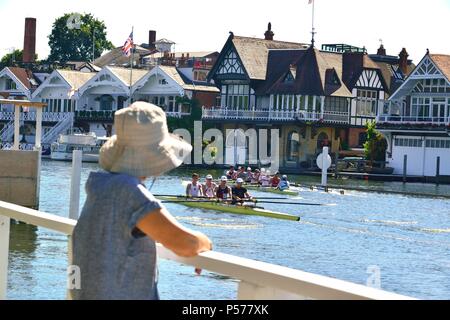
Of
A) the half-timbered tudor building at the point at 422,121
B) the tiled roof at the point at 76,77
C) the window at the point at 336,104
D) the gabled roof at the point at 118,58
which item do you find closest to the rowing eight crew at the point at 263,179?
the half-timbered tudor building at the point at 422,121

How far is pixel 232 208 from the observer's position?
3653 centimetres

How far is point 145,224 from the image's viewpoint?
4.20 metres

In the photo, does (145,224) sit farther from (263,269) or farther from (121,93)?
(121,93)

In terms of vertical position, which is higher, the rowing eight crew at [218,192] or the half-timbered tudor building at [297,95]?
the half-timbered tudor building at [297,95]

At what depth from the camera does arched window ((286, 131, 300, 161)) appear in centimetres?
7656

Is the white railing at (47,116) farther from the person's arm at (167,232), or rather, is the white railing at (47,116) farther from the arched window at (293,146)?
Answer: the person's arm at (167,232)

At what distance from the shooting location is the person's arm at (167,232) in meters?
4.20

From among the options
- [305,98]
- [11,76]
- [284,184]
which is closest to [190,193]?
[284,184]

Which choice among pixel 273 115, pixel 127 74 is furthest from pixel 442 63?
pixel 127 74

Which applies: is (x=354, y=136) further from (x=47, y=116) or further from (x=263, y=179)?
(x=263, y=179)

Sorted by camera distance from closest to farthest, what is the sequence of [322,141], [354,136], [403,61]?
[322,141]
[354,136]
[403,61]

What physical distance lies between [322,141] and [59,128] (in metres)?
23.0

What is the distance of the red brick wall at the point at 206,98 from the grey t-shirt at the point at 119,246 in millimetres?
79395

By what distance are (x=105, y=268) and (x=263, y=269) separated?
0.66 metres
